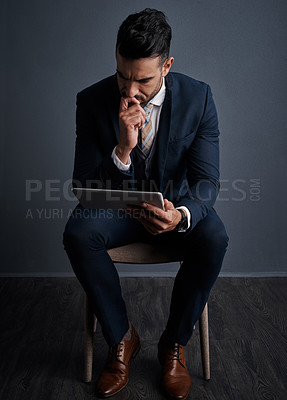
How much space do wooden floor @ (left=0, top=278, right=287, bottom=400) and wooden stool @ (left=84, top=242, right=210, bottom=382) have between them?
8cm

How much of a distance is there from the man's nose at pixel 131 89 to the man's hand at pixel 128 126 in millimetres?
17

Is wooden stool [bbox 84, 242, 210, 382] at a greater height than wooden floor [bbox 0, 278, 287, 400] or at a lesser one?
greater

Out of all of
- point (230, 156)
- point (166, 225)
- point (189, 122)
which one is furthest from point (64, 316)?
point (230, 156)

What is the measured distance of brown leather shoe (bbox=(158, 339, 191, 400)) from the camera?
1.68m

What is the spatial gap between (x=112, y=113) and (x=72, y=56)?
1.08 meters

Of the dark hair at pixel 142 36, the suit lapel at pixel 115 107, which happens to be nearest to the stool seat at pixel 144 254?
the suit lapel at pixel 115 107

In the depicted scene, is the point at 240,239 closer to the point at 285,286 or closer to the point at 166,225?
the point at 285,286

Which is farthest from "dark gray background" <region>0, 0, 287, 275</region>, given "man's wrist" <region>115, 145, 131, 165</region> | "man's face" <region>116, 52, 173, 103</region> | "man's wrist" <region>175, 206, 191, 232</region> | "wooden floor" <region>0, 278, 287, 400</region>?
"man's wrist" <region>175, 206, 191, 232</region>

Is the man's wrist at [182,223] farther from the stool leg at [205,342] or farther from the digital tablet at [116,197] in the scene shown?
the stool leg at [205,342]

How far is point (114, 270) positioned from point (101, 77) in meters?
1.45

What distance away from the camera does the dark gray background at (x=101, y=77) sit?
2766mm

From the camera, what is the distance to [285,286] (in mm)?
2846

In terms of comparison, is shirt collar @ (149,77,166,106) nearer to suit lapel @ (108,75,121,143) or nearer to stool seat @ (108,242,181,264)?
suit lapel @ (108,75,121,143)

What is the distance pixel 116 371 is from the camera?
5.73ft
